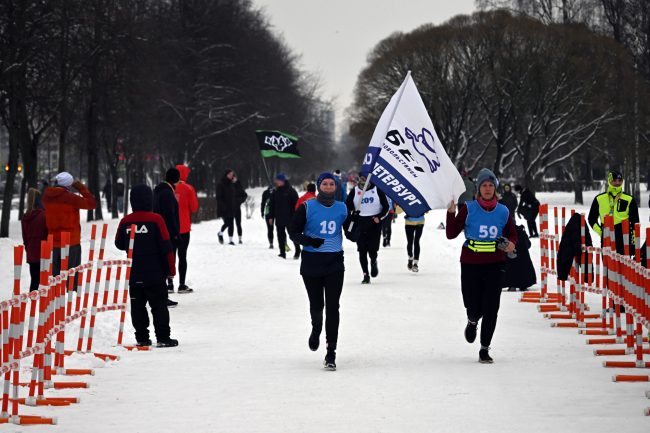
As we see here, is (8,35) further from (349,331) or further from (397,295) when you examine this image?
(349,331)

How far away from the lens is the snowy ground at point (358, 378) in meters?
8.30

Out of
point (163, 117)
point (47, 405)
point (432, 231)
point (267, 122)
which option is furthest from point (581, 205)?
point (47, 405)

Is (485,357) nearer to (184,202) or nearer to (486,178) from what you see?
(486,178)

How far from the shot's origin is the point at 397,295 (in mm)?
17344

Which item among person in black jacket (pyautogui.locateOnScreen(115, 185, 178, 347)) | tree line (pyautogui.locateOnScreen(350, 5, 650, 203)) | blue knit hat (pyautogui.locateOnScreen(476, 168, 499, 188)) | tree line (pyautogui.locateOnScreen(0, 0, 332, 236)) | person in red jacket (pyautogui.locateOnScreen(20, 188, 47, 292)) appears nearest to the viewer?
blue knit hat (pyautogui.locateOnScreen(476, 168, 499, 188))

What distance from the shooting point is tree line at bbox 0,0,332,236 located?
33375mm

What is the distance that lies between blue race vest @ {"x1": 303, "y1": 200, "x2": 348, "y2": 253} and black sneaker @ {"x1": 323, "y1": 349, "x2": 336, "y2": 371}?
923 mm

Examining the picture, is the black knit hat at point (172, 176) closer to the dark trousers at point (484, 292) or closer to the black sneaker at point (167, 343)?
the black sneaker at point (167, 343)

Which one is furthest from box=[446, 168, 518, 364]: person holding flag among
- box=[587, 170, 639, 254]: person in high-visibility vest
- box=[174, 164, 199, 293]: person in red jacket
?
box=[174, 164, 199, 293]: person in red jacket

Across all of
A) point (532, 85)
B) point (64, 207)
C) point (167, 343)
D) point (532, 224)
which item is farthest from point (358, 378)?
point (532, 85)

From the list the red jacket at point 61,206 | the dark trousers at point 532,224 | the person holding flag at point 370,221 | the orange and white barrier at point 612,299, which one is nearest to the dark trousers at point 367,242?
the person holding flag at point 370,221

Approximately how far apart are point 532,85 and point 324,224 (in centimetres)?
5109

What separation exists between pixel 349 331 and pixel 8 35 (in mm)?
20611

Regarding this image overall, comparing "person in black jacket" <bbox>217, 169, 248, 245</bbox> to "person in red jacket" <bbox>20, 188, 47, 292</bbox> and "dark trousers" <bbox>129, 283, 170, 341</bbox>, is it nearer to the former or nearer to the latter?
"person in red jacket" <bbox>20, 188, 47, 292</bbox>
